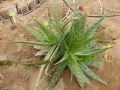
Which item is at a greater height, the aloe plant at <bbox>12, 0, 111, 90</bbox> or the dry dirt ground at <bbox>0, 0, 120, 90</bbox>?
the aloe plant at <bbox>12, 0, 111, 90</bbox>

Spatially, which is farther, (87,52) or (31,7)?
(31,7)

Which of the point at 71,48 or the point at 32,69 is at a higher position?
the point at 71,48

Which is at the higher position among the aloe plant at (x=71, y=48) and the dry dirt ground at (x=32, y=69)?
the aloe plant at (x=71, y=48)

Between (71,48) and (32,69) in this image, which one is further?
(32,69)

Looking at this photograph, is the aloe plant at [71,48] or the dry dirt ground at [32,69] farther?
the dry dirt ground at [32,69]

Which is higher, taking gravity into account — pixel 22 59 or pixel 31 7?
pixel 31 7

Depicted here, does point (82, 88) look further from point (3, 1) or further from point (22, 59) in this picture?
point (3, 1)

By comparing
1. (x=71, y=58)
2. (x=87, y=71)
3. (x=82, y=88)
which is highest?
(x=71, y=58)

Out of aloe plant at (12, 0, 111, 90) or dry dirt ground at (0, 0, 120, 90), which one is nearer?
aloe plant at (12, 0, 111, 90)

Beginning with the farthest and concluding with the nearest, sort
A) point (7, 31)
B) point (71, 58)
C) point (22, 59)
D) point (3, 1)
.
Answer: point (3, 1), point (7, 31), point (22, 59), point (71, 58)

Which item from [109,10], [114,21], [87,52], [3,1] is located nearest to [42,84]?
[87,52]

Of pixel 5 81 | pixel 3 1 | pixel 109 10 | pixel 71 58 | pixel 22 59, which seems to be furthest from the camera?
pixel 3 1
